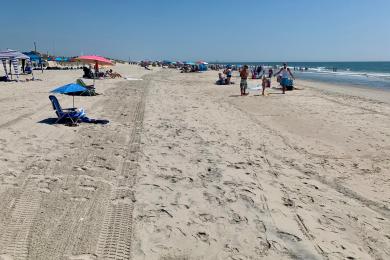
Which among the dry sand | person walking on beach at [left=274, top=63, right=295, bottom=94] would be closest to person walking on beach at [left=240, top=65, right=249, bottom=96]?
person walking on beach at [left=274, top=63, right=295, bottom=94]

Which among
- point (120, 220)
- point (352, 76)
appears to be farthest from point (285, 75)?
point (352, 76)

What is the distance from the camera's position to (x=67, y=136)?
8031 millimetres

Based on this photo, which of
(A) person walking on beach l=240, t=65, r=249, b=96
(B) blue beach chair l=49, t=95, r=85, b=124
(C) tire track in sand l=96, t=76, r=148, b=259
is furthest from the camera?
(A) person walking on beach l=240, t=65, r=249, b=96

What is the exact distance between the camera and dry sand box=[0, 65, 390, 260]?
3.83m

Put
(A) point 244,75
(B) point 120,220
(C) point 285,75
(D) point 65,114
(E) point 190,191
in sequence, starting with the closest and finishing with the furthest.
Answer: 1. (B) point 120,220
2. (E) point 190,191
3. (D) point 65,114
4. (A) point 244,75
5. (C) point 285,75

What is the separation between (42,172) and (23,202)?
1.10m

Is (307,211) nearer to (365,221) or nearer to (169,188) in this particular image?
(365,221)

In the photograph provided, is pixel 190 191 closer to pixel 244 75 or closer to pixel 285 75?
pixel 244 75

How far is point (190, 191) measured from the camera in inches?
205

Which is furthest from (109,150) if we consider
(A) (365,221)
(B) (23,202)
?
(A) (365,221)

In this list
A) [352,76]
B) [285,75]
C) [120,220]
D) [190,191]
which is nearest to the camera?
[120,220]

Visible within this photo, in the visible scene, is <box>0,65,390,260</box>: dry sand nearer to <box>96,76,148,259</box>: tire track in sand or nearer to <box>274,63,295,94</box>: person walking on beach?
<box>96,76,148,259</box>: tire track in sand

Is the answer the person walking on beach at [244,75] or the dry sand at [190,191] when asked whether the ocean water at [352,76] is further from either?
the dry sand at [190,191]

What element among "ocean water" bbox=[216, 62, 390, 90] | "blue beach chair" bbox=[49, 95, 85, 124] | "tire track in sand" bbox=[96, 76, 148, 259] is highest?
"ocean water" bbox=[216, 62, 390, 90]
